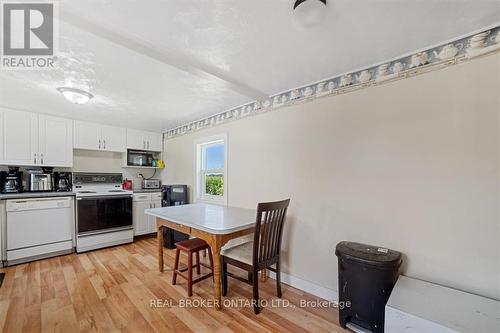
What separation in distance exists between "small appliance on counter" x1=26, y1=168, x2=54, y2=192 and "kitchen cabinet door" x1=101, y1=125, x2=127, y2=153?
91 cm

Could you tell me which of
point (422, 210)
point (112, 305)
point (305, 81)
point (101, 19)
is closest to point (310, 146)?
point (305, 81)

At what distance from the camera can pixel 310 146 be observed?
2.31 m

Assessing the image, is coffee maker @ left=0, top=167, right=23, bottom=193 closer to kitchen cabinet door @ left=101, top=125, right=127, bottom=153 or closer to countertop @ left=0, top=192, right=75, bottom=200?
countertop @ left=0, top=192, right=75, bottom=200

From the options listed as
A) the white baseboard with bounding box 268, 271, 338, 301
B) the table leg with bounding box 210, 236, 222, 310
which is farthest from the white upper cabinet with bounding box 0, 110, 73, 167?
the white baseboard with bounding box 268, 271, 338, 301

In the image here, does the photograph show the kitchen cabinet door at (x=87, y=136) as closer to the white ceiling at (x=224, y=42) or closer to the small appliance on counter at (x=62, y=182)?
the small appliance on counter at (x=62, y=182)

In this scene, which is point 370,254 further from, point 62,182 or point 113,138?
point 62,182

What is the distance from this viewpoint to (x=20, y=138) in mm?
3131

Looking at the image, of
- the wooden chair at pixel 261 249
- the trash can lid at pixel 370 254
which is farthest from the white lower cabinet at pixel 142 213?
the trash can lid at pixel 370 254

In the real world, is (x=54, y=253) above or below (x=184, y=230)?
below

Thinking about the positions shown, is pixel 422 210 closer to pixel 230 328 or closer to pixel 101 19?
pixel 230 328

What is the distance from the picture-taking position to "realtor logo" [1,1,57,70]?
1245 millimetres

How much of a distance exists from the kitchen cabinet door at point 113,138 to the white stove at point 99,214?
1.80 ft

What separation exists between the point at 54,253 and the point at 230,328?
3.06 m

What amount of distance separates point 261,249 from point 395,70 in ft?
6.30
